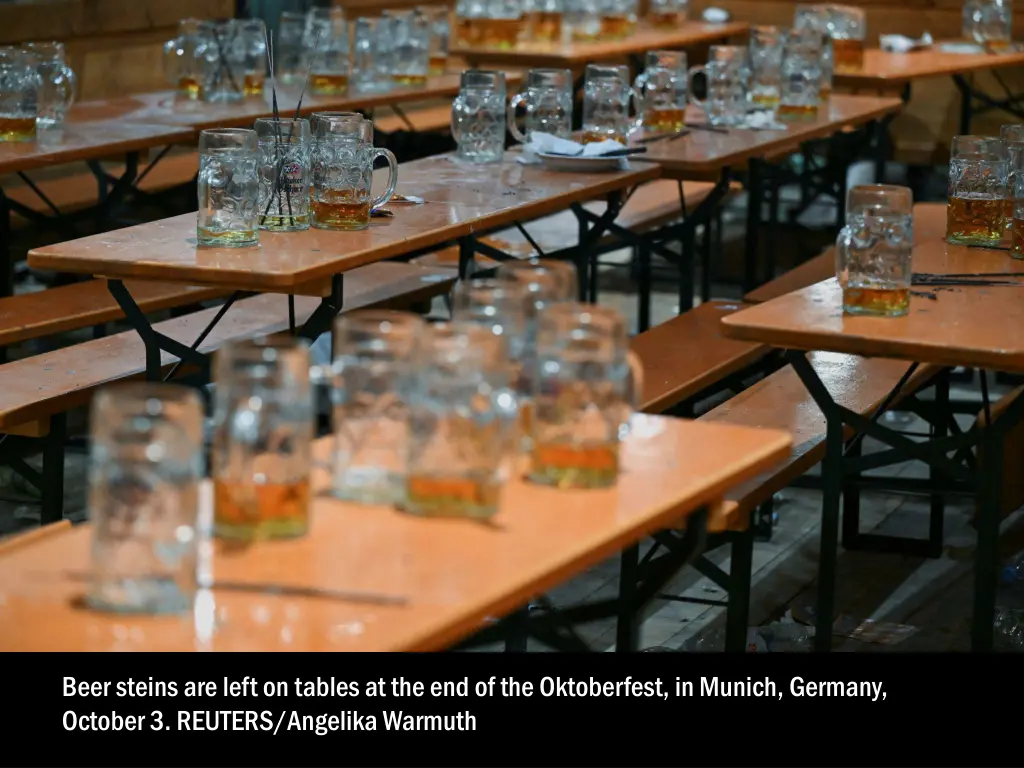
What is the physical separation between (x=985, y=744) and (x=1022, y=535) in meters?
1.86

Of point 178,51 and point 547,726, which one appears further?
point 178,51

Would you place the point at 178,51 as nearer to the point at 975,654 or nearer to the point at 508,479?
the point at 975,654

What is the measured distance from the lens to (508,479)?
2.14 m

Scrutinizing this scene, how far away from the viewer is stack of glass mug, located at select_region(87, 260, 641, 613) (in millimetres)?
1737

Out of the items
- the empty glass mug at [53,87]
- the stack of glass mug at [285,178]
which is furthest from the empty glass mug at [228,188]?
the empty glass mug at [53,87]

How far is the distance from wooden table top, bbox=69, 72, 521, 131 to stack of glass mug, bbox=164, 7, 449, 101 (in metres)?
0.06

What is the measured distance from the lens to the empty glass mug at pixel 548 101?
15.5 feet

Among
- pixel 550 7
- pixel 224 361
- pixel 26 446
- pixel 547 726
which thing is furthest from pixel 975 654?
pixel 550 7

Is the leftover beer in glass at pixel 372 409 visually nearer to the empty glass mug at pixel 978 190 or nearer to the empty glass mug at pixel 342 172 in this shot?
the empty glass mug at pixel 342 172

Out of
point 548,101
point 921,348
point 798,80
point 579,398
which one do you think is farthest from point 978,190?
point 579,398

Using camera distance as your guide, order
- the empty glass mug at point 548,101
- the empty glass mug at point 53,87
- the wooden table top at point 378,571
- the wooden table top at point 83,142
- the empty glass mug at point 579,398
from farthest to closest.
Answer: the empty glass mug at point 53,87 → the empty glass mug at point 548,101 → the wooden table top at point 83,142 → the empty glass mug at point 579,398 → the wooden table top at point 378,571

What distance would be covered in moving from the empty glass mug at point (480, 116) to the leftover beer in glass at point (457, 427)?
2.65 meters

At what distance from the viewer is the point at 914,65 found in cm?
711

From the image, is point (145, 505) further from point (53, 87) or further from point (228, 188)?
point (53, 87)
